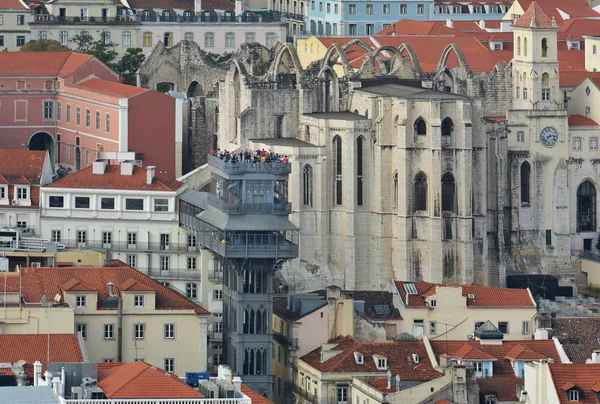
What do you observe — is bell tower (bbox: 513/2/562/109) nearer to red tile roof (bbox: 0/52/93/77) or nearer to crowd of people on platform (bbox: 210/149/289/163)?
crowd of people on platform (bbox: 210/149/289/163)

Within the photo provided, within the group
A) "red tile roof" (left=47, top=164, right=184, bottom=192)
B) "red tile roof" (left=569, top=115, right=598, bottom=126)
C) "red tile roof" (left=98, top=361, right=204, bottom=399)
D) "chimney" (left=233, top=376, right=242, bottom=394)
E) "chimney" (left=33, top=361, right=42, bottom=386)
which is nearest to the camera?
"red tile roof" (left=98, top=361, right=204, bottom=399)

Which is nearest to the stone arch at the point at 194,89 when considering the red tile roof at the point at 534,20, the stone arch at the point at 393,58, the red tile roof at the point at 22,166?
the stone arch at the point at 393,58

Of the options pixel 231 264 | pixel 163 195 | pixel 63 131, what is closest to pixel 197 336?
pixel 231 264

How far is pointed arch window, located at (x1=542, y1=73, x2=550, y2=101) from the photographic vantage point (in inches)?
7205

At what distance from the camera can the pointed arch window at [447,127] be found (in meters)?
172

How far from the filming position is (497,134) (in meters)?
179

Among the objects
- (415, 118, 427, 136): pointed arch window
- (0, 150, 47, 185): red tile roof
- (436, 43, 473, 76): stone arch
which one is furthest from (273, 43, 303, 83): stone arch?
(0, 150, 47, 185): red tile roof

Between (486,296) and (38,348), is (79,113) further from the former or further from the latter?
(38,348)

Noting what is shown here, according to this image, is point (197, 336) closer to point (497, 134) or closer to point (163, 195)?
point (163, 195)

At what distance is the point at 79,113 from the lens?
191250 millimetres

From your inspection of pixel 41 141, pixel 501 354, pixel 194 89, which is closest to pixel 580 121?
pixel 194 89

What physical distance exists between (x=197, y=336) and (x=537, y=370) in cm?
2077

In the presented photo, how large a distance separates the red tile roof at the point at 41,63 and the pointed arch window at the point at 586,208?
2936 centimetres

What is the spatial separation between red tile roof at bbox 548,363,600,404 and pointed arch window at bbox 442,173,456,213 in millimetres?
38992
